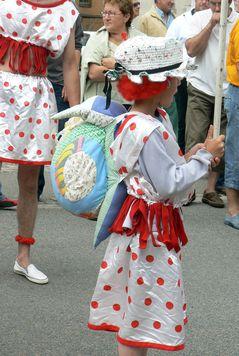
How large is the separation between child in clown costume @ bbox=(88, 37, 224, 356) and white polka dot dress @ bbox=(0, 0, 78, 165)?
5.21 feet

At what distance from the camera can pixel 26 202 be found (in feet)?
17.9

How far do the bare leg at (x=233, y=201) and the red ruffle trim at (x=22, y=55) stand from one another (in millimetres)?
2873

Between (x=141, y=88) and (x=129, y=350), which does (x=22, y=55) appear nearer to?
(x=141, y=88)

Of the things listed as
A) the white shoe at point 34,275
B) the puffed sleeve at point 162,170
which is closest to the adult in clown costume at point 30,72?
the white shoe at point 34,275

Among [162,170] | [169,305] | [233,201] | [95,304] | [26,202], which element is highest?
[162,170]

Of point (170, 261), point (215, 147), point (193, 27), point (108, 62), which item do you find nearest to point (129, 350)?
point (170, 261)

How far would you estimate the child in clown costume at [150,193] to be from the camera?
3.49m

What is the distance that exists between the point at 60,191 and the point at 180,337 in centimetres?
76

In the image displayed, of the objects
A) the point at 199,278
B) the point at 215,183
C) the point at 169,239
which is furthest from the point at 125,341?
the point at 215,183

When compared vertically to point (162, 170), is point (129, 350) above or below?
below

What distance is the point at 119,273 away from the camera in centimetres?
363

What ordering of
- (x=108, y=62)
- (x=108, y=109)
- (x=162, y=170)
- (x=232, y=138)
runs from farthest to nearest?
(x=232, y=138)
(x=108, y=62)
(x=108, y=109)
(x=162, y=170)

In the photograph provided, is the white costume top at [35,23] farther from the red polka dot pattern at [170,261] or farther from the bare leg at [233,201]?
the bare leg at [233,201]

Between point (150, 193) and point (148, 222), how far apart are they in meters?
0.11
